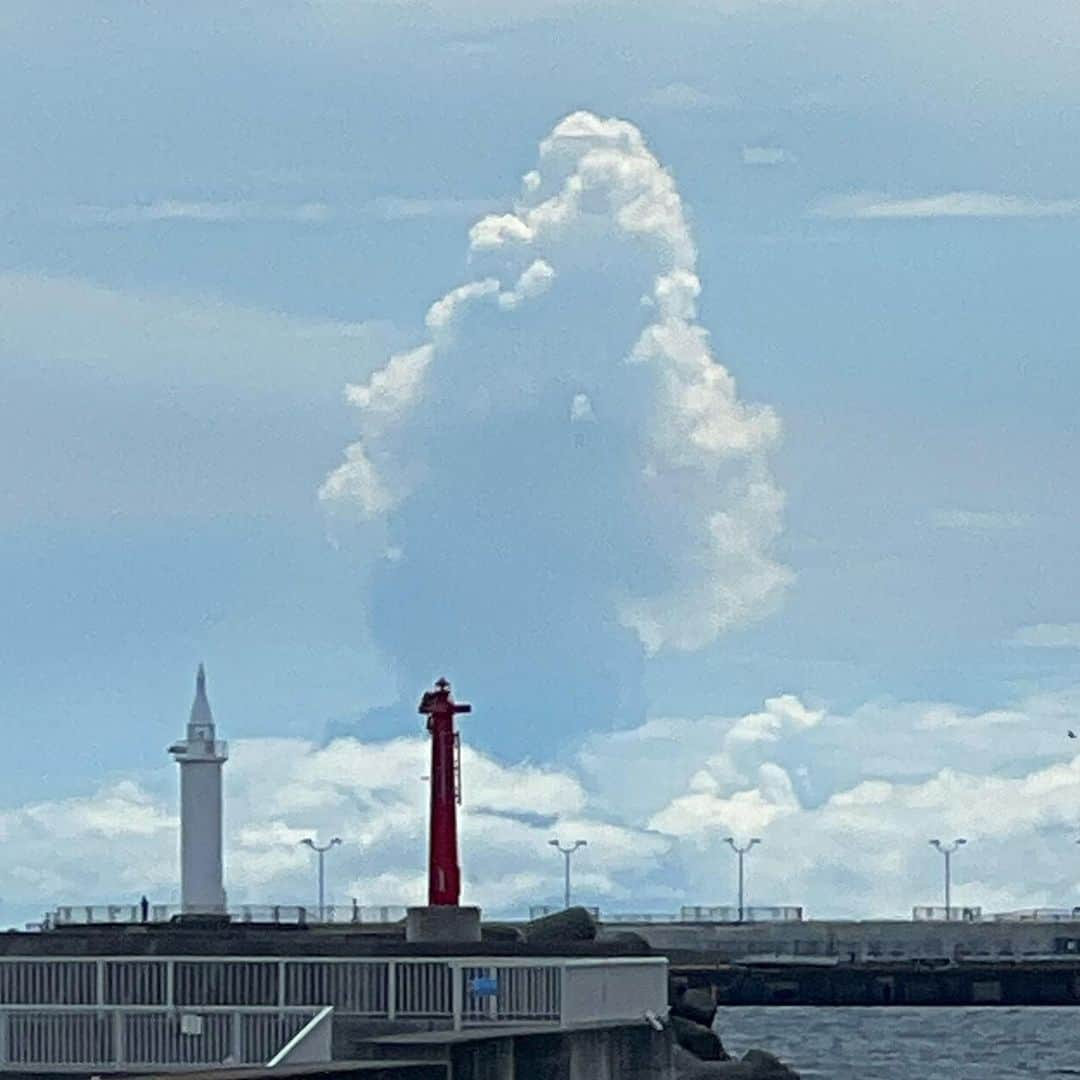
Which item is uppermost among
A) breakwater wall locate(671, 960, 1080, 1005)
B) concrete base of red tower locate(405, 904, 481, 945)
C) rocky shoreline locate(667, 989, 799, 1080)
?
breakwater wall locate(671, 960, 1080, 1005)

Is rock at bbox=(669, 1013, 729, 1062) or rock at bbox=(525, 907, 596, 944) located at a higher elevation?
rock at bbox=(525, 907, 596, 944)

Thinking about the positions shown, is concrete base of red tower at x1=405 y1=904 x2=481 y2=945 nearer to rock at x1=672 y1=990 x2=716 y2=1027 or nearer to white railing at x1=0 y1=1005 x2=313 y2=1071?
white railing at x1=0 y1=1005 x2=313 y2=1071

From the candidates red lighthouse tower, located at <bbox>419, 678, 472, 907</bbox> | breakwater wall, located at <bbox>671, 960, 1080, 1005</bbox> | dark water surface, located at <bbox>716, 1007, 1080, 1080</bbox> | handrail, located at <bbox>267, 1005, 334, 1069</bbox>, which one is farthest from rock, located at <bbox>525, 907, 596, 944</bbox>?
breakwater wall, located at <bbox>671, 960, 1080, 1005</bbox>

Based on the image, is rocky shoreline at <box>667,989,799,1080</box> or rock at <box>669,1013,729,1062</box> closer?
rocky shoreline at <box>667,989,799,1080</box>

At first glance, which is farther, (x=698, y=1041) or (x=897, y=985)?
(x=897, y=985)

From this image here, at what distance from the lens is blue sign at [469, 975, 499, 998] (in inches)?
1913

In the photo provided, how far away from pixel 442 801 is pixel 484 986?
10181 mm

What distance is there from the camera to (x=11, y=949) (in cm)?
5241

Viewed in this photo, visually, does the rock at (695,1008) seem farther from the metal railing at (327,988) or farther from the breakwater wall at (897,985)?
the breakwater wall at (897,985)

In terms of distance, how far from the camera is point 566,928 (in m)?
60.4

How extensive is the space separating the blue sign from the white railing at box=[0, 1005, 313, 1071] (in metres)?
2.47

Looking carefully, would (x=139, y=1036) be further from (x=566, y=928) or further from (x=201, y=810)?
(x=201, y=810)

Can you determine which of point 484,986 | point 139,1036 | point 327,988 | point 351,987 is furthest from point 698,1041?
point 139,1036

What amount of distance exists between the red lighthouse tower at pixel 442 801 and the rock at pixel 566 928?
1.61 meters
